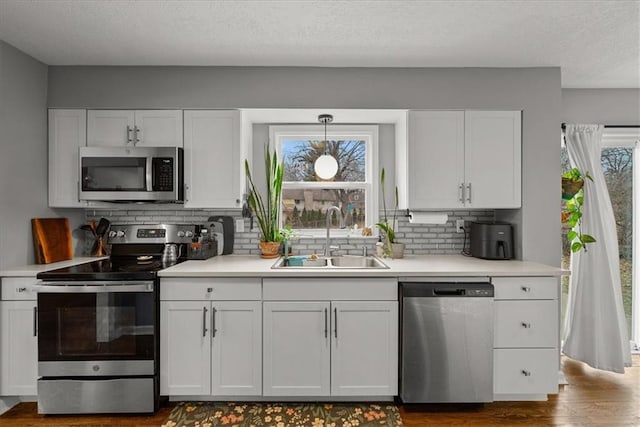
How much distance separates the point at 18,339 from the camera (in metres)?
2.50

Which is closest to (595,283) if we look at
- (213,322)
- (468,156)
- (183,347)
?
(468,156)

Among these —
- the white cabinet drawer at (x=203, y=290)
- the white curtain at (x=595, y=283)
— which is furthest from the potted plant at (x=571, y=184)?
the white cabinet drawer at (x=203, y=290)

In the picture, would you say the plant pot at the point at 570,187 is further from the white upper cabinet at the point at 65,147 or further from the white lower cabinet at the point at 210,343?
the white upper cabinet at the point at 65,147

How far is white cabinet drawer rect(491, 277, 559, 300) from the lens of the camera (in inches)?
99.5

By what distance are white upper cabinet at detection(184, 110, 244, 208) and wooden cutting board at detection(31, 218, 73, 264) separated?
98cm

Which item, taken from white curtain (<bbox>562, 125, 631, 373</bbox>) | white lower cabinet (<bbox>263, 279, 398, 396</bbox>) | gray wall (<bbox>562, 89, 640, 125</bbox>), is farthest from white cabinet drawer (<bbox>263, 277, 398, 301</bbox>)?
gray wall (<bbox>562, 89, 640, 125</bbox>)

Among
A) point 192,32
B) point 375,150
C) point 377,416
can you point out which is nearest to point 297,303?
point 377,416

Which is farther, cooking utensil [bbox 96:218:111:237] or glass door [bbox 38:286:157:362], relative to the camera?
cooking utensil [bbox 96:218:111:237]

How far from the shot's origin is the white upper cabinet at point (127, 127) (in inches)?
115

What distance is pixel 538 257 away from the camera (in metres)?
2.93

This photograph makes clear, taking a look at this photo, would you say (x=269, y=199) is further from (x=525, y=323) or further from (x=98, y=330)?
(x=525, y=323)

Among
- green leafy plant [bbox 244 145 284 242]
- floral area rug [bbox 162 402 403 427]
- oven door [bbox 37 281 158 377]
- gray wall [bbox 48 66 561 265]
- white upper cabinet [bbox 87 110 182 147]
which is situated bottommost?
floral area rug [bbox 162 402 403 427]

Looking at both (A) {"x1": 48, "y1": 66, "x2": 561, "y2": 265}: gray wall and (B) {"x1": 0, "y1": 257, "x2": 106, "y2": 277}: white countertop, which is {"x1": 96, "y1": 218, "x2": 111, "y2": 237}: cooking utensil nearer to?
(B) {"x1": 0, "y1": 257, "x2": 106, "y2": 277}: white countertop

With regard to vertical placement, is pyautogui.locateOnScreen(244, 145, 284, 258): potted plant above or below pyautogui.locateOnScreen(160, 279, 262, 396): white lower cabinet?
above
